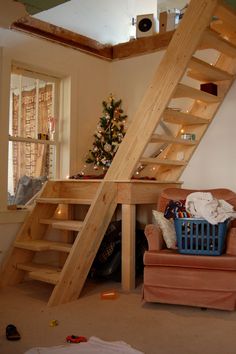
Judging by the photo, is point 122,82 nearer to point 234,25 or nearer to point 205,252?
point 234,25

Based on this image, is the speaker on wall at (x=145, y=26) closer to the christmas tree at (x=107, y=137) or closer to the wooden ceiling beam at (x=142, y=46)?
the wooden ceiling beam at (x=142, y=46)

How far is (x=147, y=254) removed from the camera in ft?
10.7

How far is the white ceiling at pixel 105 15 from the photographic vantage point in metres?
5.31

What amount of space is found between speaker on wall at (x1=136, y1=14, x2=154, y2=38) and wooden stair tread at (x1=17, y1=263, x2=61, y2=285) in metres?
3.10

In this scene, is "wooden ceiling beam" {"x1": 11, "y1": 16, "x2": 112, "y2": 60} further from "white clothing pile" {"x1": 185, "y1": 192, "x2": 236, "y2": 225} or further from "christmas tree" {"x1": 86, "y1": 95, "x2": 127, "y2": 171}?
"white clothing pile" {"x1": 185, "y1": 192, "x2": 236, "y2": 225}

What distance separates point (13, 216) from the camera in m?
4.15

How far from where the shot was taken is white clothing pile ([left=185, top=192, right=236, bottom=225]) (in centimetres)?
325

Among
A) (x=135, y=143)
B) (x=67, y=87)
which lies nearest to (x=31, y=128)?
(x=67, y=87)

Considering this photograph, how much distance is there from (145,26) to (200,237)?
3.01 metres

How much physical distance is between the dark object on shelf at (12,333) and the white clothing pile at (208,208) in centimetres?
166

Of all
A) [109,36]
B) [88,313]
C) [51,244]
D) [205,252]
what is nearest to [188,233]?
[205,252]

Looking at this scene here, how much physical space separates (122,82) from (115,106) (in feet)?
1.21

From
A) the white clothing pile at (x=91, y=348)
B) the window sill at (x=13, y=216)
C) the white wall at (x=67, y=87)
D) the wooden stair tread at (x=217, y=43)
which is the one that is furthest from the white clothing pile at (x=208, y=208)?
the white wall at (x=67, y=87)

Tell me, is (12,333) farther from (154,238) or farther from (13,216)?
(13,216)
